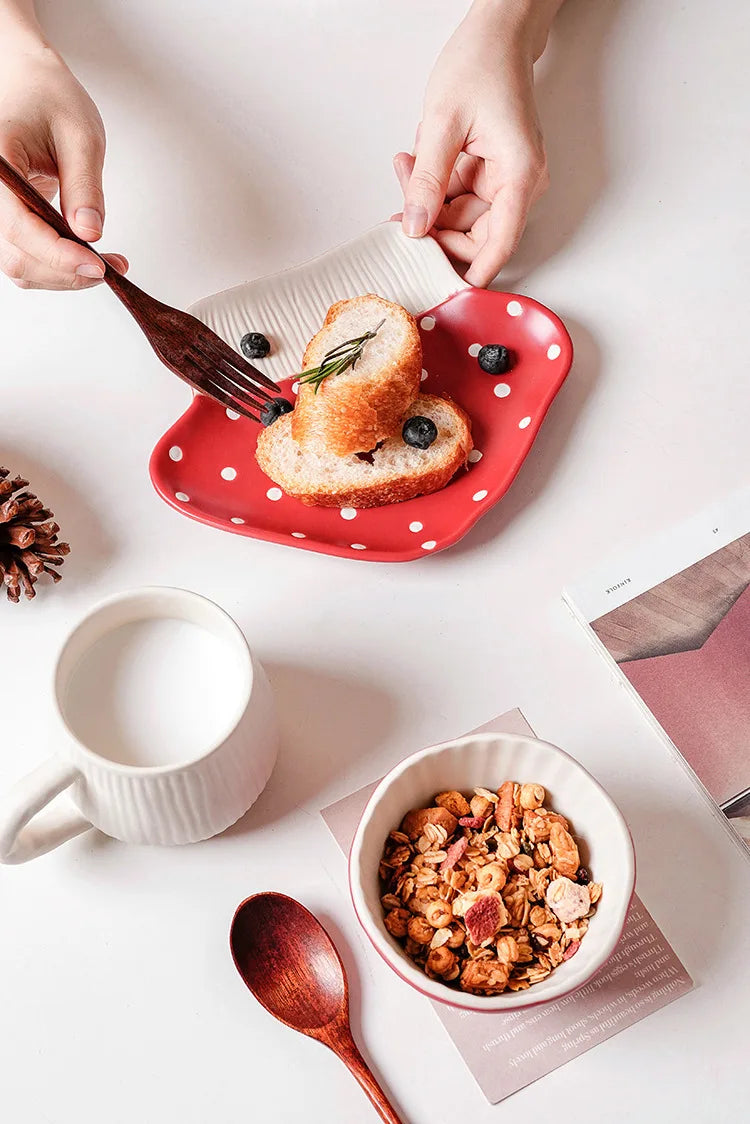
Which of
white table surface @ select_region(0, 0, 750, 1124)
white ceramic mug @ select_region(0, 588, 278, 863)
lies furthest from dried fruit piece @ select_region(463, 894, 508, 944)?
white ceramic mug @ select_region(0, 588, 278, 863)

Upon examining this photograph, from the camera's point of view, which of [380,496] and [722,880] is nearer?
[722,880]

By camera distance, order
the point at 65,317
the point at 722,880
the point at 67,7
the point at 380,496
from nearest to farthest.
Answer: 1. the point at 722,880
2. the point at 380,496
3. the point at 65,317
4. the point at 67,7

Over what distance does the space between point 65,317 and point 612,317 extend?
1.99 feet

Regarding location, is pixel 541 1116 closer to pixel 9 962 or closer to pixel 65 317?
pixel 9 962

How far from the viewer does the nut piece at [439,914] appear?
774mm

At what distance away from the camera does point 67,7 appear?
129 cm

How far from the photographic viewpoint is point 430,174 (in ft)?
3.54

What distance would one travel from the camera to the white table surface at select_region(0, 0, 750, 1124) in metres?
0.82

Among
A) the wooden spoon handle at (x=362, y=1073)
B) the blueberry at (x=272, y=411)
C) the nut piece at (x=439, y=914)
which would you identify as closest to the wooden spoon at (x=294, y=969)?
the wooden spoon handle at (x=362, y=1073)

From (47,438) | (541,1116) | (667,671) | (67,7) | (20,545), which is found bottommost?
(541,1116)

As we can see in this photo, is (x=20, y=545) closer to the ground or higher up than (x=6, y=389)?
closer to the ground

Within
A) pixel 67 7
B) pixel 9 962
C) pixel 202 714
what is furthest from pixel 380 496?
pixel 67 7

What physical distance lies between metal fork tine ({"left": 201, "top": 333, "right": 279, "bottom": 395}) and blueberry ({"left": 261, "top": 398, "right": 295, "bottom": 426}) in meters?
0.01

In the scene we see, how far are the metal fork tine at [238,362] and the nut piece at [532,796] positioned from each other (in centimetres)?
49
